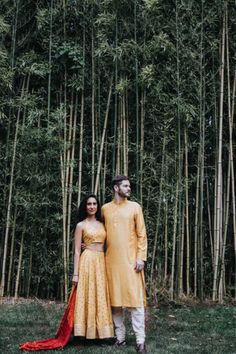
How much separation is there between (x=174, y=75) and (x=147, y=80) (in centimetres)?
32

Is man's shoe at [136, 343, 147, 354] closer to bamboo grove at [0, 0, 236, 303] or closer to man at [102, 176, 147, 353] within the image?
man at [102, 176, 147, 353]

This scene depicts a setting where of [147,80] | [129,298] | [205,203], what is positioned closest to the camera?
[129,298]

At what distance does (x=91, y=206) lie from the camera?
155 inches

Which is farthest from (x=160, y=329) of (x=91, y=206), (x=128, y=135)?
(x=128, y=135)

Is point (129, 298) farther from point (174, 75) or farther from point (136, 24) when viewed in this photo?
point (136, 24)

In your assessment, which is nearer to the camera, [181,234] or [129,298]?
[129,298]

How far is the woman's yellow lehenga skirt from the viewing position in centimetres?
380

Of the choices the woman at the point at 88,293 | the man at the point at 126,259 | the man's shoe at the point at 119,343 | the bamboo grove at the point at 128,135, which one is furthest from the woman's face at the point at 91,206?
the bamboo grove at the point at 128,135

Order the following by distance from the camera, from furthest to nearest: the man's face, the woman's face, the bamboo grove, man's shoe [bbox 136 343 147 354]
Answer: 1. the bamboo grove
2. the woman's face
3. the man's face
4. man's shoe [bbox 136 343 147 354]

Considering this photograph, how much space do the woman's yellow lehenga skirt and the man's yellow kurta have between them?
7 centimetres

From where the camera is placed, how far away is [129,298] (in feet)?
12.1

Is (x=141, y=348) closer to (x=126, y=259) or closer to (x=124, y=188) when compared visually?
(x=126, y=259)

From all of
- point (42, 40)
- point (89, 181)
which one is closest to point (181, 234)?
point (89, 181)

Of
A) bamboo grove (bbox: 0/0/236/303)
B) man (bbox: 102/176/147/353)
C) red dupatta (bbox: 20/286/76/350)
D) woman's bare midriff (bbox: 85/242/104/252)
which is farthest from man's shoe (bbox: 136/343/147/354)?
bamboo grove (bbox: 0/0/236/303)
